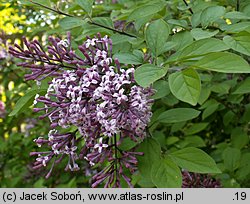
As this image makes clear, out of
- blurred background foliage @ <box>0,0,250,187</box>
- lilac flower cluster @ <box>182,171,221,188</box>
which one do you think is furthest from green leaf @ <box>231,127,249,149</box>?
lilac flower cluster @ <box>182,171,221,188</box>

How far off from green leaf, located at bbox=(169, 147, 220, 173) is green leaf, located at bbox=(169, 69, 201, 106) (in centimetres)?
29

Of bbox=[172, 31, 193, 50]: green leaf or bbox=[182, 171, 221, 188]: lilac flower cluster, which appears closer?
bbox=[172, 31, 193, 50]: green leaf

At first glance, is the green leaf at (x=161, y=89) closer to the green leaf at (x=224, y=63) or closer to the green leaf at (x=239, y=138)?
the green leaf at (x=224, y=63)

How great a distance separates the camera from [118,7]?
5.41ft

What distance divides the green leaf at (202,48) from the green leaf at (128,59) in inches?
6.1

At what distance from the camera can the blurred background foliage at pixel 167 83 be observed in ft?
3.91

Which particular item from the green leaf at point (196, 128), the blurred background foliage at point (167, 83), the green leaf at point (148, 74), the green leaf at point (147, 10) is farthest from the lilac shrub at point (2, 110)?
the green leaf at point (148, 74)

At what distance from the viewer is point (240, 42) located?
104 cm

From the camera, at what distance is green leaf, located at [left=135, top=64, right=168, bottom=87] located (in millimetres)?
899

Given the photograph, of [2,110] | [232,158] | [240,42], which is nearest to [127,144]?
[240,42]

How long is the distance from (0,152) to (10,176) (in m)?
0.24

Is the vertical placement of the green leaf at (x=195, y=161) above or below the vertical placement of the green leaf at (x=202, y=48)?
below

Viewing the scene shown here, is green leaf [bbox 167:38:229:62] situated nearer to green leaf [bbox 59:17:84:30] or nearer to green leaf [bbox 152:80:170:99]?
green leaf [bbox 152:80:170:99]

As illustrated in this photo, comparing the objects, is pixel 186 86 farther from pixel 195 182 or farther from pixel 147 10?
pixel 195 182
